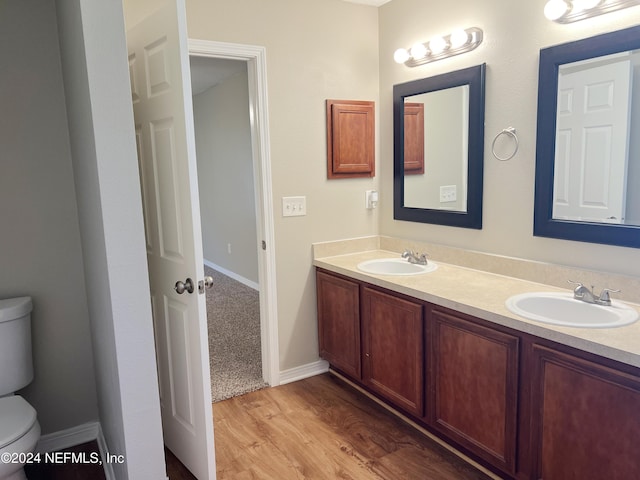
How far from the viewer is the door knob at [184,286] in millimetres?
1848

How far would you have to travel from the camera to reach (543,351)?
1.69 metres

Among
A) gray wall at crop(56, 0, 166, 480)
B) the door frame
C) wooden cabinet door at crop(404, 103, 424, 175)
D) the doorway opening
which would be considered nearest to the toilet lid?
gray wall at crop(56, 0, 166, 480)

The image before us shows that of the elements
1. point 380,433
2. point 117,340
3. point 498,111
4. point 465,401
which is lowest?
point 380,433

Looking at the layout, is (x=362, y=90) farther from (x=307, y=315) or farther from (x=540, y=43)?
(x=307, y=315)

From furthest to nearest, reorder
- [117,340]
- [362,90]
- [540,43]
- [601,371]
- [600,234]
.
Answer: [362,90], [540,43], [600,234], [117,340], [601,371]

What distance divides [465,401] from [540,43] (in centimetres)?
166

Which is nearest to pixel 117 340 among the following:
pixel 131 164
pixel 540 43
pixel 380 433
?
pixel 131 164

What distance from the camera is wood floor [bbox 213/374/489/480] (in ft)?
7.02

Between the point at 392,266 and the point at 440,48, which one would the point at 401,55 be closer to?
the point at 440,48

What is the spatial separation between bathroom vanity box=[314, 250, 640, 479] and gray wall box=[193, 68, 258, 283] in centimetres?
254

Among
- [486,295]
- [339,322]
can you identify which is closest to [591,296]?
[486,295]

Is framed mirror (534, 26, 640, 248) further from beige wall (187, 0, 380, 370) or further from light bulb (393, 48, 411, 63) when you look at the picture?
beige wall (187, 0, 380, 370)

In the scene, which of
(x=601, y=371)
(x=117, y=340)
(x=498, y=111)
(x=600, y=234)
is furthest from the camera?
(x=498, y=111)

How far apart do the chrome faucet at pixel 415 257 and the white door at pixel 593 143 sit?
2.61 ft
